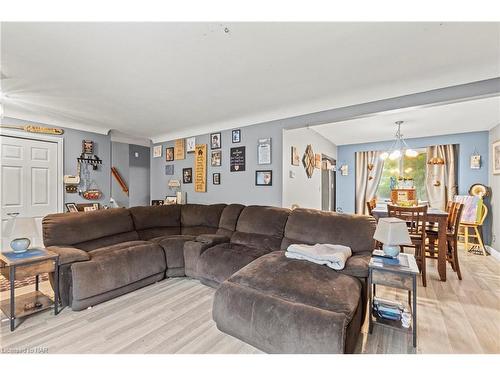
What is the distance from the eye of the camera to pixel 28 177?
3.27 metres

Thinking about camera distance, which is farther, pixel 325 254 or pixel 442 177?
pixel 442 177

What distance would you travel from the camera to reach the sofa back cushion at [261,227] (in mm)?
2725

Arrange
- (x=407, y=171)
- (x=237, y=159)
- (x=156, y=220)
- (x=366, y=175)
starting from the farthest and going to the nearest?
1. (x=366, y=175)
2. (x=407, y=171)
3. (x=237, y=159)
4. (x=156, y=220)

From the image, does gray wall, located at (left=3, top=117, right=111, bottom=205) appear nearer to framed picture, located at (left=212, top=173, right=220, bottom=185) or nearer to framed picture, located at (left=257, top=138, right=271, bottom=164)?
framed picture, located at (left=212, top=173, right=220, bottom=185)

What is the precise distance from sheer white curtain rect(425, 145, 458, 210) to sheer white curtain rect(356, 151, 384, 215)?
1008 mm

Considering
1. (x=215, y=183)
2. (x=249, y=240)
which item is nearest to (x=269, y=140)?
(x=215, y=183)

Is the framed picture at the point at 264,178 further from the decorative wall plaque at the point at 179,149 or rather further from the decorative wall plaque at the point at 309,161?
the decorative wall plaque at the point at 179,149

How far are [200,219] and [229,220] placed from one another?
22.2 inches

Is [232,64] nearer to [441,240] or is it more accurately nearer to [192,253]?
[192,253]

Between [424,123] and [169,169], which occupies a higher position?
[424,123]

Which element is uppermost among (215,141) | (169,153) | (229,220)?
(215,141)

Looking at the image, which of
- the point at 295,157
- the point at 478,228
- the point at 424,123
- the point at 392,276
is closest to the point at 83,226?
the point at 295,157

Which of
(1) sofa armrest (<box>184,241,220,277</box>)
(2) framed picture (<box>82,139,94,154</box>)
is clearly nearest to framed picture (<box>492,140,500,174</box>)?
(1) sofa armrest (<box>184,241,220,277</box>)

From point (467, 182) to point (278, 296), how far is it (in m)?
5.28
